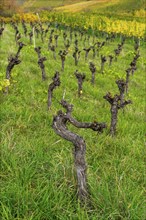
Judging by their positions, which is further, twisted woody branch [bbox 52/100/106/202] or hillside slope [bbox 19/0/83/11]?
hillside slope [bbox 19/0/83/11]

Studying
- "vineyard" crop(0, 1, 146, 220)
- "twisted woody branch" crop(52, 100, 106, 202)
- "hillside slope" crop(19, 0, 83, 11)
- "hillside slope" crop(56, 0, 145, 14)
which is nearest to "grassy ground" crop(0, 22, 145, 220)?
"vineyard" crop(0, 1, 146, 220)

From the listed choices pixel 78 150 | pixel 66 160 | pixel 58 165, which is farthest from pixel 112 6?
pixel 78 150

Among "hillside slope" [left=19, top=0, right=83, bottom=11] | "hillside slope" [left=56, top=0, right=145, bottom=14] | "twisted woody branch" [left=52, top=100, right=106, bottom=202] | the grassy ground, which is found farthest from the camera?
"hillside slope" [left=19, top=0, right=83, bottom=11]

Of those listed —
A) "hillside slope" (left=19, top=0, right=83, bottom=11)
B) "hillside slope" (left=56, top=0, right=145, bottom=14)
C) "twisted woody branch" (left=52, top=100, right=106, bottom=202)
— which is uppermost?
"hillside slope" (left=19, top=0, right=83, bottom=11)

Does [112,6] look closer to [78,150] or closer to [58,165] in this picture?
[58,165]

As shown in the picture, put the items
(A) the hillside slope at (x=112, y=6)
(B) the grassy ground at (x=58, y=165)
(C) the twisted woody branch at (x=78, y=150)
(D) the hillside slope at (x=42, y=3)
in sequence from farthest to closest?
1. (D) the hillside slope at (x=42, y=3)
2. (A) the hillside slope at (x=112, y=6)
3. (C) the twisted woody branch at (x=78, y=150)
4. (B) the grassy ground at (x=58, y=165)

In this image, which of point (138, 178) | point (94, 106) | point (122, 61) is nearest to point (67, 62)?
point (122, 61)

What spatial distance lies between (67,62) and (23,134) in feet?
46.0

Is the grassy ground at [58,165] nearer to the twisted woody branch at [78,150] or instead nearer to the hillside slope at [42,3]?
the twisted woody branch at [78,150]

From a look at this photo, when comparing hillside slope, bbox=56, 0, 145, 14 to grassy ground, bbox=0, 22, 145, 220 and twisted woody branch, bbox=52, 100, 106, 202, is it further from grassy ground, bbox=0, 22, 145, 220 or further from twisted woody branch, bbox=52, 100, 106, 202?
twisted woody branch, bbox=52, 100, 106, 202

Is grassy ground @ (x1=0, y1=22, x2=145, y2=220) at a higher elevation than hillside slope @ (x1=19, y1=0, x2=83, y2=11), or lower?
lower

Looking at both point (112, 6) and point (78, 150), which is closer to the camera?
point (78, 150)

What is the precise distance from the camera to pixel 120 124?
31.1 feet

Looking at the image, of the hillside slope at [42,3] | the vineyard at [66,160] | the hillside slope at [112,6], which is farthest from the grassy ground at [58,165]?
the hillside slope at [42,3]
